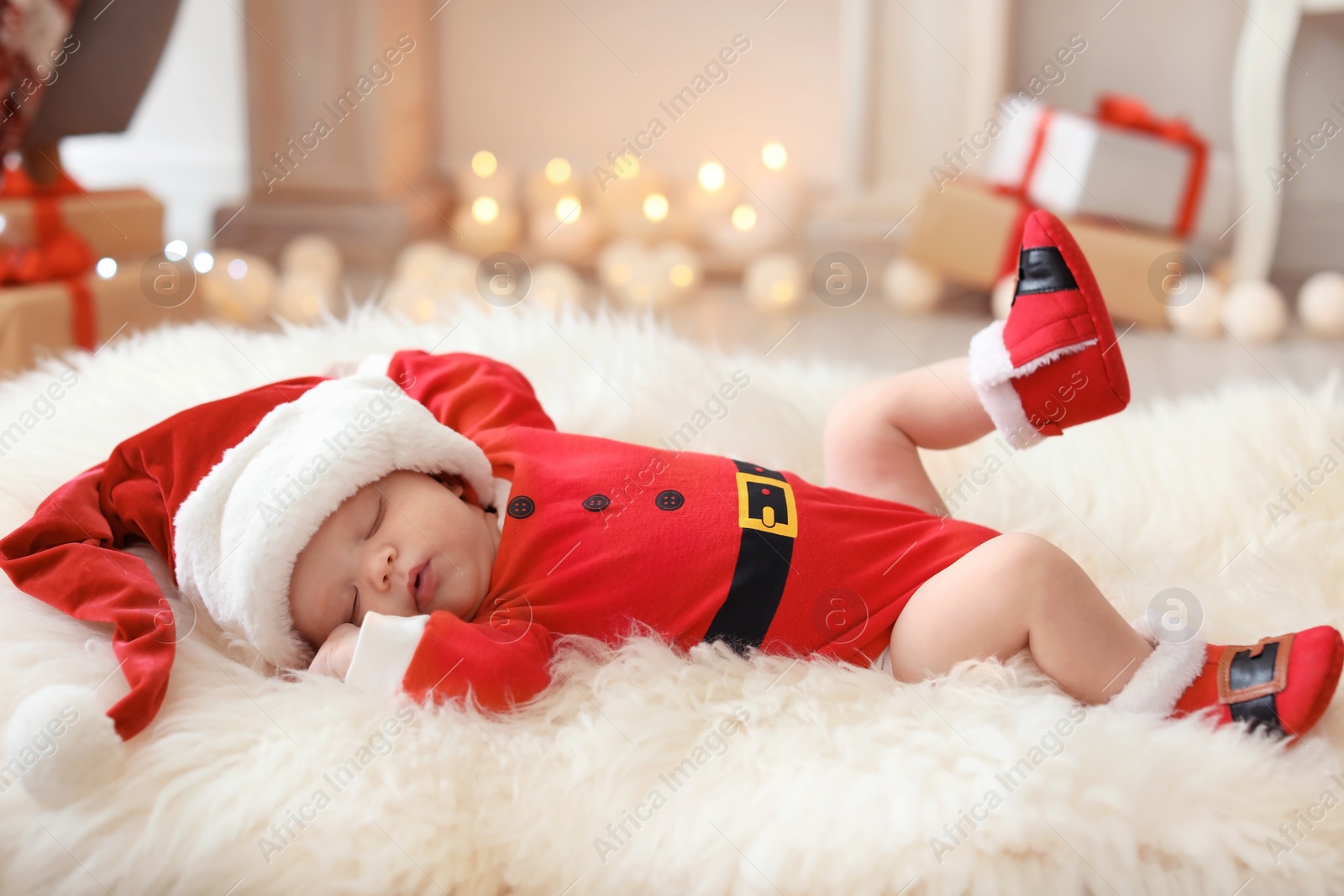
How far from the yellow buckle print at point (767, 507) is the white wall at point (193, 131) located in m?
2.35

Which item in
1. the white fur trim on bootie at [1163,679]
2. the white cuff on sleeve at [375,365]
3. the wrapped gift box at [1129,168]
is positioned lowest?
the white fur trim on bootie at [1163,679]

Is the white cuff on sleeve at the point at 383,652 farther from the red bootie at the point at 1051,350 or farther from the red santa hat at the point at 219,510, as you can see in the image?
the red bootie at the point at 1051,350

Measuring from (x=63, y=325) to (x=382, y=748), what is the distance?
1134mm

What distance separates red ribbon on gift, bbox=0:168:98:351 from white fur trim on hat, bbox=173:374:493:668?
0.90 meters

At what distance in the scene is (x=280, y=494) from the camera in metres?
0.80

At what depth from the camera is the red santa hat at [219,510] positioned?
0.77 m

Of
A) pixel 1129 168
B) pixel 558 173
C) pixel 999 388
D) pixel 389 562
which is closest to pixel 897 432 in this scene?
pixel 999 388

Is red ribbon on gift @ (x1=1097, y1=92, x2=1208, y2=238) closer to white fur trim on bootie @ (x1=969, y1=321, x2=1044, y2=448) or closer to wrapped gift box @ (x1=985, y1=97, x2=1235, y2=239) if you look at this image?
wrapped gift box @ (x1=985, y1=97, x2=1235, y2=239)

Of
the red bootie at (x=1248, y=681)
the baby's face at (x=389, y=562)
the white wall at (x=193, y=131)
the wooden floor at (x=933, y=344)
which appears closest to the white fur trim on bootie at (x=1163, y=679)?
the red bootie at (x=1248, y=681)

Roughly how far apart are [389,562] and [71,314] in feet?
3.38

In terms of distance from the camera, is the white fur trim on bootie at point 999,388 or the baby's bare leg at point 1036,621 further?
the white fur trim on bootie at point 999,388

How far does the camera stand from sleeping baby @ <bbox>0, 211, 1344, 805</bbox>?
766 millimetres

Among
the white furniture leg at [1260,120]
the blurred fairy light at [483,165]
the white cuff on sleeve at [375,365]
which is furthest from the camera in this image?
the blurred fairy light at [483,165]

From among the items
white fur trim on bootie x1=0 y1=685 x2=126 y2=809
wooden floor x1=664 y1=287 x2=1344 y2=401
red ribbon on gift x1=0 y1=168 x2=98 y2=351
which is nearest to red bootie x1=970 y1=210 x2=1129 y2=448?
Result: white fur trim on bootie x1=0 y1=685 x2=126 y2=809
